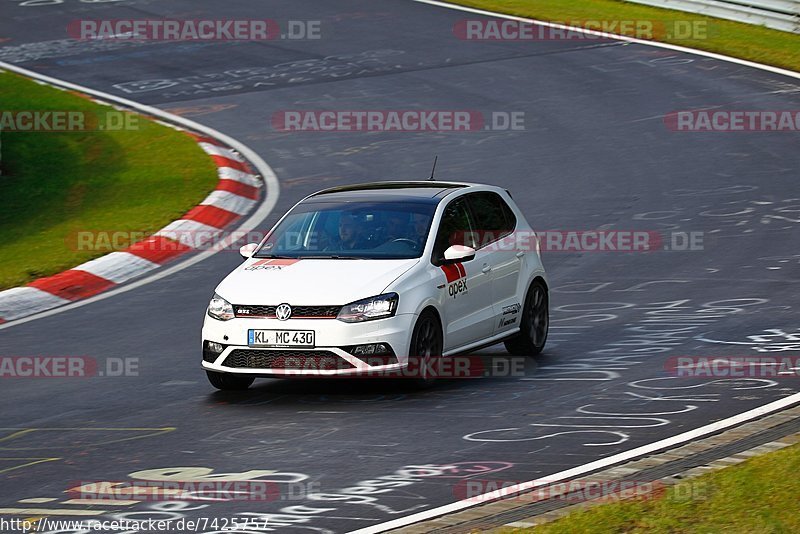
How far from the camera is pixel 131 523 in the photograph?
7551mm

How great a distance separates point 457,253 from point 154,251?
6.30 m

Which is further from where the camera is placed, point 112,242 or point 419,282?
point 112,242

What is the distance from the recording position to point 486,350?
1337cm

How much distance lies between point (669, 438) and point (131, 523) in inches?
133

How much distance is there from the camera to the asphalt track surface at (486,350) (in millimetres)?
9047

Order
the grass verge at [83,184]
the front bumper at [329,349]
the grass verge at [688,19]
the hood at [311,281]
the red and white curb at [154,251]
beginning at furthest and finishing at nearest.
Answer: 1. the grass verge at [688,19]
2. the grass verge at [83,184]
3. the red and white curb at [154,251]
4. the hood at [311,281]
5. the front bumper at [329,349]

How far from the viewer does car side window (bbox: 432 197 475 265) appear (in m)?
11.6

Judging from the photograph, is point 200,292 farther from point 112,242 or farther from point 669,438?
point 669,438

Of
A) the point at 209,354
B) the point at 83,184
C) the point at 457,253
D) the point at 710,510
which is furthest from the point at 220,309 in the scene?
the point at 83,184

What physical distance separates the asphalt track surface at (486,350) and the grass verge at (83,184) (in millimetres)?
1275

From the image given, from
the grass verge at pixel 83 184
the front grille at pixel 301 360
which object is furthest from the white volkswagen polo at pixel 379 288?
the grass verge at pixel 83 184

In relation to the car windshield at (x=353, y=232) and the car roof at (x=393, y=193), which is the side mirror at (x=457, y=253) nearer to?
the car windshield at (x=353, y=232)

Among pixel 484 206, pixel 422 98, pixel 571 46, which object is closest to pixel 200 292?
pixel 484 206

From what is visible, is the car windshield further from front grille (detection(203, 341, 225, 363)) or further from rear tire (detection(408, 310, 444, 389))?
front grille (detection(203, 341, 225, 363))
